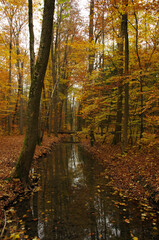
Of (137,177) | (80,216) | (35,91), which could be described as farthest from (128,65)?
(80,216)

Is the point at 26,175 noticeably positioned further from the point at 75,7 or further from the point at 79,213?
the point at 75,7

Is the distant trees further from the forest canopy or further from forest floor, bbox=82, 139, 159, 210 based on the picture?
forest floor, bbox=82, 139, 159, 210

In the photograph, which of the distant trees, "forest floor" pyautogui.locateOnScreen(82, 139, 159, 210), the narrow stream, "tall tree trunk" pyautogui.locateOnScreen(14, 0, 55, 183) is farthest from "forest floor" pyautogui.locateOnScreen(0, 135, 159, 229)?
the distant trees

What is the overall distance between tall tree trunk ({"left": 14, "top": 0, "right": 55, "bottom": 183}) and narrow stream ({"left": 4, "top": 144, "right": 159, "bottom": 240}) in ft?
3.61

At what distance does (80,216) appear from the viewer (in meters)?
4.19

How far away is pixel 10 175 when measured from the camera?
545 centimetres

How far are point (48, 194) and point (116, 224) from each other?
255cm

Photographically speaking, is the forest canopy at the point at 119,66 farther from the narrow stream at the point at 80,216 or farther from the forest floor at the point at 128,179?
the narrow stream at the point at 80,216

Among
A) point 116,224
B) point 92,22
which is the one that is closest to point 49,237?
point 116,224

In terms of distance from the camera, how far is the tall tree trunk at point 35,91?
5125 millimetres

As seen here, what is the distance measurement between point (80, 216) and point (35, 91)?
4.09 meters

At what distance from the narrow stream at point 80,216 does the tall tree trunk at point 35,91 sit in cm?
110

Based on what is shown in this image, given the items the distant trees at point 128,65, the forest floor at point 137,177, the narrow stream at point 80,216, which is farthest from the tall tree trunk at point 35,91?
the distant trees at point 128,65

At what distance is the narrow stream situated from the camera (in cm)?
353
